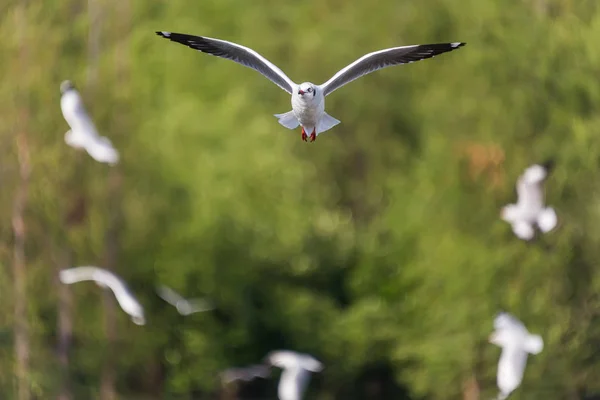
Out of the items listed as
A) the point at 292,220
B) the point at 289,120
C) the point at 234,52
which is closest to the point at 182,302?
the point at 292,220

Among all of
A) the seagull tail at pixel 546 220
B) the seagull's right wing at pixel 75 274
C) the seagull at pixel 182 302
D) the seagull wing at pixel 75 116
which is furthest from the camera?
the seagull at pixel 182 302

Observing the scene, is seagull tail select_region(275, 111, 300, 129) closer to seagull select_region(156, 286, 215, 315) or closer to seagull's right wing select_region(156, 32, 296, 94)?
seagull's right wing select_region(156, 32, 296, 94)

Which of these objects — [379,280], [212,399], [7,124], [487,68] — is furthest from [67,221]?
[487,68]

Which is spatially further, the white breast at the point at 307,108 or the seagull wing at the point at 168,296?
the seagull wing at the point at 168,296

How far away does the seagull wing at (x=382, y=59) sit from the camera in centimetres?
866

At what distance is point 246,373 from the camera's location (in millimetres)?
18766

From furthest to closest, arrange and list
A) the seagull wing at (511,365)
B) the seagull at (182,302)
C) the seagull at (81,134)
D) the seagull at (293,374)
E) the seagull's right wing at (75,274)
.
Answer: the seagull at (182,302), the seagull's right wing at (75,274), the seagull at (293,374), the seagull wing at (511,365), the seagull at (81,134)

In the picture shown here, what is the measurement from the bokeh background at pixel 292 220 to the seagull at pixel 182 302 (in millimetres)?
188

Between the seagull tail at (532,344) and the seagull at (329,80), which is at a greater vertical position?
the seagull tail at (532,344)

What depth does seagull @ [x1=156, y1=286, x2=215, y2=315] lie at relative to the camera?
64.3 ft

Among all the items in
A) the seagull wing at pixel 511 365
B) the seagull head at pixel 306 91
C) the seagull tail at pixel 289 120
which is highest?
the seagull wing at pixel 511 365

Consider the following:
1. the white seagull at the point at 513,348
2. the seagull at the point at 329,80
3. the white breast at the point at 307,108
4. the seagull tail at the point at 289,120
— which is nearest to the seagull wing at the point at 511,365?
the white seagull at the point at 513,348

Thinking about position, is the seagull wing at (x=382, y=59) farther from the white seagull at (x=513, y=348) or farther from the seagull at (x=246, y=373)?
the seagull at (x=246, y=373)

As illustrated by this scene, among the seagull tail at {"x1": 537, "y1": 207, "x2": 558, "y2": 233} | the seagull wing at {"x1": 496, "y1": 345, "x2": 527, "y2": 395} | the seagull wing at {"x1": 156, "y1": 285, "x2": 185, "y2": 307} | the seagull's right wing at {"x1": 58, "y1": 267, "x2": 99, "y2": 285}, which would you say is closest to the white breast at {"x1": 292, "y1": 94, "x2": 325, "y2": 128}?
the seagull tail at {"x1": 537, "y1": 207, "x2": 558, "y2": 233}
